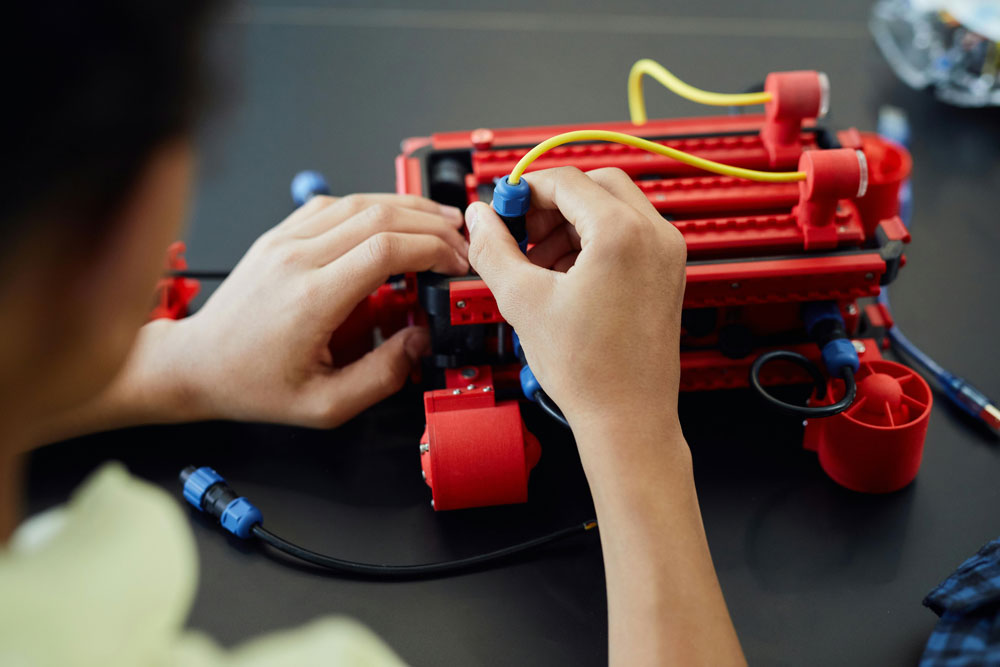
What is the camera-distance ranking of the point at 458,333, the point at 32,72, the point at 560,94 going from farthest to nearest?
the point at 560,94 < the point at 458,333 < the point at 32,72

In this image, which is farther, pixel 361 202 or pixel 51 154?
pixel 361 202

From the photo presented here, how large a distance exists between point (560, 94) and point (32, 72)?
1.09 m

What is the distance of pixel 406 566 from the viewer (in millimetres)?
751

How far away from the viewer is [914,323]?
0.97 meters

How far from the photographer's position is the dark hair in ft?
1.00

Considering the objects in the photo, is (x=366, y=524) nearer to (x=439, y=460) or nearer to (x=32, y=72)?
(x=439, y=460)

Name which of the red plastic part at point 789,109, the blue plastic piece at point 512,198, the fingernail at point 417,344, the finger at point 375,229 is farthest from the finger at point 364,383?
the red plastic part at point 789,109

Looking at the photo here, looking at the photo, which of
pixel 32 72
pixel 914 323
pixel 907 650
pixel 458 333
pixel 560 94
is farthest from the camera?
pixel 560 94

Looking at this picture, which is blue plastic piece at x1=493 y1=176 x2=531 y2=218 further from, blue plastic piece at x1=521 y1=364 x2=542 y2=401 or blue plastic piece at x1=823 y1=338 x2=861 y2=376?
blue plastic piece at x1=823 y1=338 x2=861 y2=376

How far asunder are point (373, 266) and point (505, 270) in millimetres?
166

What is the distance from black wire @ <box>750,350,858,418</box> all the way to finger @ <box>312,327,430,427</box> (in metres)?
0.34

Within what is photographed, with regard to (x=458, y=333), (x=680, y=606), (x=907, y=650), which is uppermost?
(x=458, y=333)

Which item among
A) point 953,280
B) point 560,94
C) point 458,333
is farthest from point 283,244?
point 953,280

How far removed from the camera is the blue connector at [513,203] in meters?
0.71
